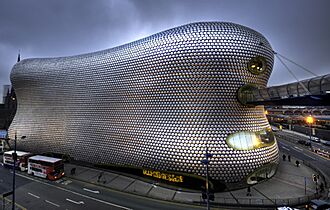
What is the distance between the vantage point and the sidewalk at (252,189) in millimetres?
18047

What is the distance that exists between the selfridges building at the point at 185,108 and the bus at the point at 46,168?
5.75 m

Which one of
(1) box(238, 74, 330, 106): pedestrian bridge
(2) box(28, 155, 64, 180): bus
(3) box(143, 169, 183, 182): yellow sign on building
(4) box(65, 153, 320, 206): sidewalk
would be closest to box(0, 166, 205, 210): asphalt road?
(2) box(28, 155, 64, 180): bus

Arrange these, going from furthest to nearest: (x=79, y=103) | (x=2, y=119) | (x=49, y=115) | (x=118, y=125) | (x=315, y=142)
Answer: (x=2, y=119) → (x=315, y=142) → (x=49, y=115) → (x=79, y=103) → (x=118, y=125)

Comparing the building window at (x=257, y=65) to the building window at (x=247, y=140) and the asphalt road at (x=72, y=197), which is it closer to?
the building window at (x=247, y=140)

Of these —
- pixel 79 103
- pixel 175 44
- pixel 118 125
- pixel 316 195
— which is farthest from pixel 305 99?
pixel 79 103

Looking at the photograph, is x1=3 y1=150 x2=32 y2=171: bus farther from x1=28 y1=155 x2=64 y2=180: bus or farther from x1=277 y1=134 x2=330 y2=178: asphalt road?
x1=277 y1=134 x2=330 y2=178: asphalt road

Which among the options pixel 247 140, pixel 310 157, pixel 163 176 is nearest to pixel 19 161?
pixel 163 176

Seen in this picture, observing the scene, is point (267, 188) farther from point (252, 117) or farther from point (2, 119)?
point (2, 119)

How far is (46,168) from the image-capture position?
2461 centimetres

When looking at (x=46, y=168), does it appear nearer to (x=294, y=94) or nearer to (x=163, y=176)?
(x=163, y=176)

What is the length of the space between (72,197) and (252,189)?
2085 centimetres

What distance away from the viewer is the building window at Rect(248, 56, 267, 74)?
23.9 meters

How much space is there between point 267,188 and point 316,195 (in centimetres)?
449

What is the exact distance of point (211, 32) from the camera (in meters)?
23.4
